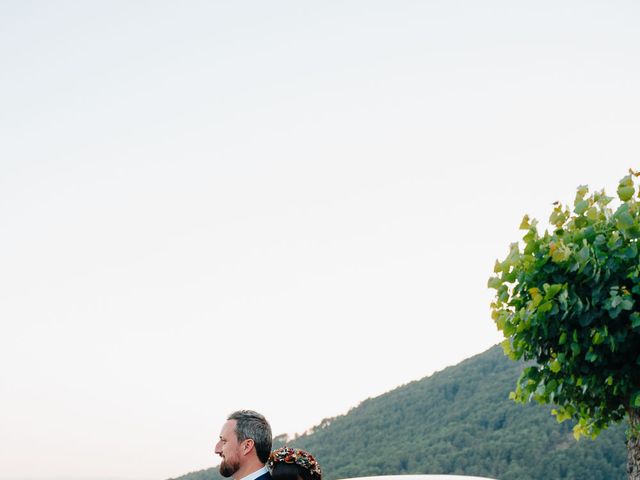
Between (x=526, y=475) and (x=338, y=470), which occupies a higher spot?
(x=338, y=470)

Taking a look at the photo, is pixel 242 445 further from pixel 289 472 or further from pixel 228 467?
pixel 289 472

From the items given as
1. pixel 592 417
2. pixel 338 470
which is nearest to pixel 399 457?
pixel 338 470

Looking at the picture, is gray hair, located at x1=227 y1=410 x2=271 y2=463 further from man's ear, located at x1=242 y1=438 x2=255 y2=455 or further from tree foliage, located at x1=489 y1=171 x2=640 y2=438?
tree foliage, located at x1=489 y1=171 x2=640 y2=438

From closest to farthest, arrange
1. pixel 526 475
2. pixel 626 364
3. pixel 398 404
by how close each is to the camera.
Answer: pixel 626 364 → pixel 526 475 → pixel 398 404

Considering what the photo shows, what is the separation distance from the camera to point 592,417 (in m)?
6.64

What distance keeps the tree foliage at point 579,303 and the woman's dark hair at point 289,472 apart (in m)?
2.15

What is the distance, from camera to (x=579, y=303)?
18.3 feet

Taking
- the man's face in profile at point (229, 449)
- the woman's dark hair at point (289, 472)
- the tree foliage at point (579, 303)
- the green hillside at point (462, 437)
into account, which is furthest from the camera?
the green hillside at point (462, 437)

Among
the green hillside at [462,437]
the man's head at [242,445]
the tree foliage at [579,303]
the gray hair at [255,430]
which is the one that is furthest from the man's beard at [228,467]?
the green hillside at [462,437]

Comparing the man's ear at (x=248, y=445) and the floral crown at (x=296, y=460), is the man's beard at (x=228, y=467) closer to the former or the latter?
the man's ear at (x=248, y=445)

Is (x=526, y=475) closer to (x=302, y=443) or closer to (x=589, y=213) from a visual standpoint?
(x=302, y=443)

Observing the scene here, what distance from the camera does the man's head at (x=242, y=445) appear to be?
4.18m

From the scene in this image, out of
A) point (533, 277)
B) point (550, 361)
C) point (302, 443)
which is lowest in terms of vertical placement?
point (550, 361)

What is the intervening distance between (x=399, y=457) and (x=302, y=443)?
379 inches
